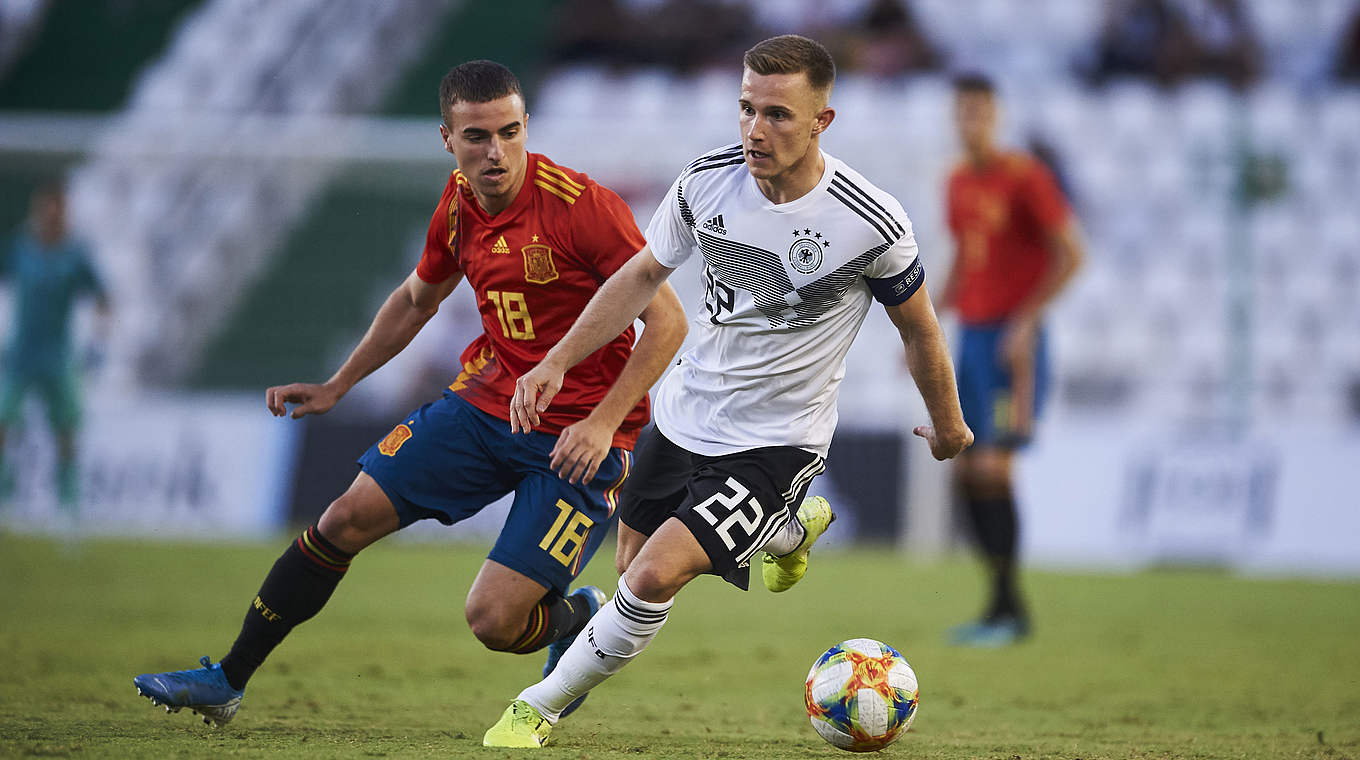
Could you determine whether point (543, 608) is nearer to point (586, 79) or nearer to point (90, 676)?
point (90, 676)

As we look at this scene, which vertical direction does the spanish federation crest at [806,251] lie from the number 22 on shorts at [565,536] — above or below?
above

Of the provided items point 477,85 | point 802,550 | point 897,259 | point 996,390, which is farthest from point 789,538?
point 996,390

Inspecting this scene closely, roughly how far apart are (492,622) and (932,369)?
1557 millimetres

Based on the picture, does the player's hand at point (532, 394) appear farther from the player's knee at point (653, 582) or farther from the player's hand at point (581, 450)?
the player's knee at point (653, 582)

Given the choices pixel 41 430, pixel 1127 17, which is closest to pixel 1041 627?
pixel 41 430

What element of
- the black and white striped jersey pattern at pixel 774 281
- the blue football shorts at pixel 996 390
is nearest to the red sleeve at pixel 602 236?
the black and white striped jersey pattern at pixel 774 281

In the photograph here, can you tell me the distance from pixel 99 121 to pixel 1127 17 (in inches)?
473

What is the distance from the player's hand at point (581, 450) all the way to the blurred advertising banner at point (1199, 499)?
8.52 meters

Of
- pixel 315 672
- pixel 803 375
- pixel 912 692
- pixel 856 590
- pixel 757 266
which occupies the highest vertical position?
pixel 757 266

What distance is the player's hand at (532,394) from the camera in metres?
4.14

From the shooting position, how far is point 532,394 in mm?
4176

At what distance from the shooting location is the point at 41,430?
1278cm

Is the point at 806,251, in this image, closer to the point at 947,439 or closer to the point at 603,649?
the point at 947,439

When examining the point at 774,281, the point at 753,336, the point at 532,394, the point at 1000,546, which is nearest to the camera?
the point at 532,394
